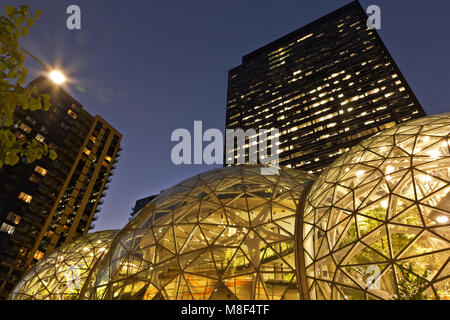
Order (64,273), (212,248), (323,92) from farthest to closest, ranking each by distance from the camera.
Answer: (323,92), (64,273), (212,248)

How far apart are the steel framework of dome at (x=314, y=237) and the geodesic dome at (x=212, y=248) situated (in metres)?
0.04

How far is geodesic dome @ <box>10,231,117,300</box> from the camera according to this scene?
47.4ft

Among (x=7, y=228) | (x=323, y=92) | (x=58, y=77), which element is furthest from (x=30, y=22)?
(x=323, y=92)

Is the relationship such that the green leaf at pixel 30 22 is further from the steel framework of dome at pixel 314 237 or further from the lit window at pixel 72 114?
the lit window at pixel 72 114

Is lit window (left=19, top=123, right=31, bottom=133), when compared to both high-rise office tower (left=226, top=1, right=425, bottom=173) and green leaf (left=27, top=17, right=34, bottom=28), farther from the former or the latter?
green leaf (left=27, top=17, right=34, bottom=28)

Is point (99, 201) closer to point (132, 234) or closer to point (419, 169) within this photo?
point (132, 234)

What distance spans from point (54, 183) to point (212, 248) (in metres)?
74.5

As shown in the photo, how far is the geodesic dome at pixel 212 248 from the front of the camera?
344 inches

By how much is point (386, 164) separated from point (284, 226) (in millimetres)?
4406

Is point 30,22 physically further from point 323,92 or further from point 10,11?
point 323,92

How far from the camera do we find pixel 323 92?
9119 cm

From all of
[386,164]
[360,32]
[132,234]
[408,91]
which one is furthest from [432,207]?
[360,32]

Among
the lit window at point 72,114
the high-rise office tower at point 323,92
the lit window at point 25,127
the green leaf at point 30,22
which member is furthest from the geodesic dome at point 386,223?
the lit window at point 72,114

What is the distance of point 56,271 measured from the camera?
1598 cm
